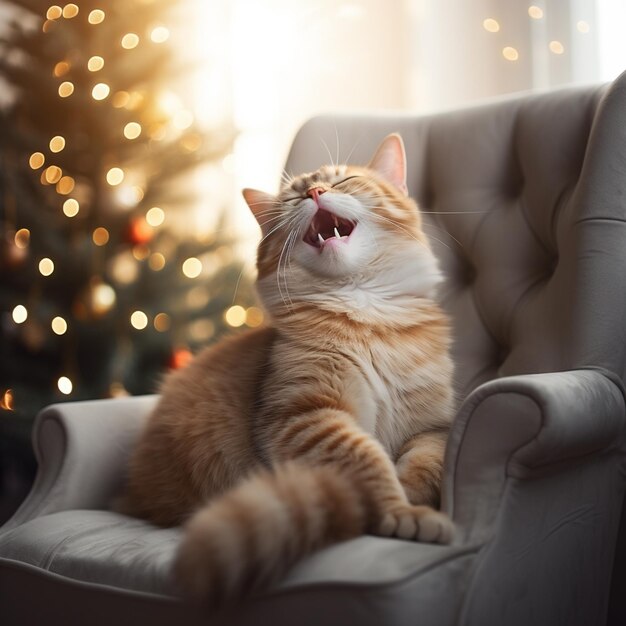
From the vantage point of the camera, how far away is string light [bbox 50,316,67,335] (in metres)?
2.62

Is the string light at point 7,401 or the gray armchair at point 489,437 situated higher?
the gray armchair at point 489,437

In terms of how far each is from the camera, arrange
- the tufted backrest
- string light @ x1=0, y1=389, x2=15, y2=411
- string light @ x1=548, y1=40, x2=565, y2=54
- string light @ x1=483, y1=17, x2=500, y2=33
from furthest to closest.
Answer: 1. string light @ x1=483, y1=17, x2=500, y2=33
2. string light @ x1=0, y1=389, x2=15, y2=411
3. string light @ x1=548, y1=40, x2=565, y2=54
4. the tufted backrest

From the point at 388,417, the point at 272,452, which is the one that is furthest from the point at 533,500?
the point at 272,452

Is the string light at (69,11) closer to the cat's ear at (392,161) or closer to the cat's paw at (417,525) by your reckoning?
the cat's ear at (392,161)

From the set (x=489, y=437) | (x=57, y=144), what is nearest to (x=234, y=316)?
(x=57, y=144)

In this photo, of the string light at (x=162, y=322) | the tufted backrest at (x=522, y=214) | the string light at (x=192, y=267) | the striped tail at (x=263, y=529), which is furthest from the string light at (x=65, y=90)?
the striped tail at (x=263, y=529)

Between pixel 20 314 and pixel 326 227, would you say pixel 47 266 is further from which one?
pixel 326 227

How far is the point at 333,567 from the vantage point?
0.93 m

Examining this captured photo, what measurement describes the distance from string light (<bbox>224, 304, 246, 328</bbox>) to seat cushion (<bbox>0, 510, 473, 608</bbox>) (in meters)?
1.44

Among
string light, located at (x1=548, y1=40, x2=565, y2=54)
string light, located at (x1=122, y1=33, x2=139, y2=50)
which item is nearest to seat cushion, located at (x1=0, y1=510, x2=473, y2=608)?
string light, located at (x1=122, y1=33, x2=139, y2=50)

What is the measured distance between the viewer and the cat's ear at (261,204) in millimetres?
1548

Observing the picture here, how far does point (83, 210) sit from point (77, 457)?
136 centimetres

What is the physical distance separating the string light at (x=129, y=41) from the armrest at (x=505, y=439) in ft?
6.95

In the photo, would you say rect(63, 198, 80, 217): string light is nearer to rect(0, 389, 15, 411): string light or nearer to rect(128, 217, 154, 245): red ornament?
rect(128, 217, 154, 245): red ornament
